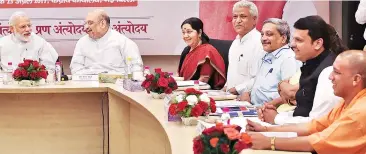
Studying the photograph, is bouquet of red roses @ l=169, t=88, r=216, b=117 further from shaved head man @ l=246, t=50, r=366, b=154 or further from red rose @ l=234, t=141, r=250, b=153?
red rose @ l=234, t=141, r=250, b=153

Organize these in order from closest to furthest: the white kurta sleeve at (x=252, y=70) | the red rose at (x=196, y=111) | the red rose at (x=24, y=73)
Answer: the red rose at (x=196, y=111) < the white kurta sleeve at (x=252, y=70) < the red rose at (x=24, y=73)

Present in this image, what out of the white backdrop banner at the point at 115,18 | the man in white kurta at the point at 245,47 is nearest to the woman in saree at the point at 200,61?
the man in white kurta at the point at 245,47

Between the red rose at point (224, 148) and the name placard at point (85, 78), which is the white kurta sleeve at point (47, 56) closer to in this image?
the name placard at point (85, 78)

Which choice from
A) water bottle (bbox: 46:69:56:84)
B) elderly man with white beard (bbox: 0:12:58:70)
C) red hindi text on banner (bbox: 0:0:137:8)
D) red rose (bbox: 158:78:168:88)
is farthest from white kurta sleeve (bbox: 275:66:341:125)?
red hindi text on banner (bbox: 0:0:137:8)

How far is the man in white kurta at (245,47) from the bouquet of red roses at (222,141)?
265cm

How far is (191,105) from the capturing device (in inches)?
118

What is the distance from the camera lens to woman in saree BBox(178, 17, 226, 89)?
5.11 m

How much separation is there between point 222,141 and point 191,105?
1005 millimetres

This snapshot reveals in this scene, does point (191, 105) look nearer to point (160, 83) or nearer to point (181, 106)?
point (181, 106)

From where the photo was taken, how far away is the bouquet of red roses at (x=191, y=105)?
9.78 ft

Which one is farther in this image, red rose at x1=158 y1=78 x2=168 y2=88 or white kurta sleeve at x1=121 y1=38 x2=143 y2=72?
white kurta sleeve at x1=121 y1=38 x2=143 y2=72

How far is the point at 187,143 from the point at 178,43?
163 inches

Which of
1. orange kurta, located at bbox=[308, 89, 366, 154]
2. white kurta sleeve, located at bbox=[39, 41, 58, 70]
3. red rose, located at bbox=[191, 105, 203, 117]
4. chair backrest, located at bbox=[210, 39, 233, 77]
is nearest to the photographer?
Answer: orange kurta, located at bbox=[308, 89, 366, 154]

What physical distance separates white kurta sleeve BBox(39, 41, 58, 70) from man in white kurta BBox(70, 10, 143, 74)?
23 cm
